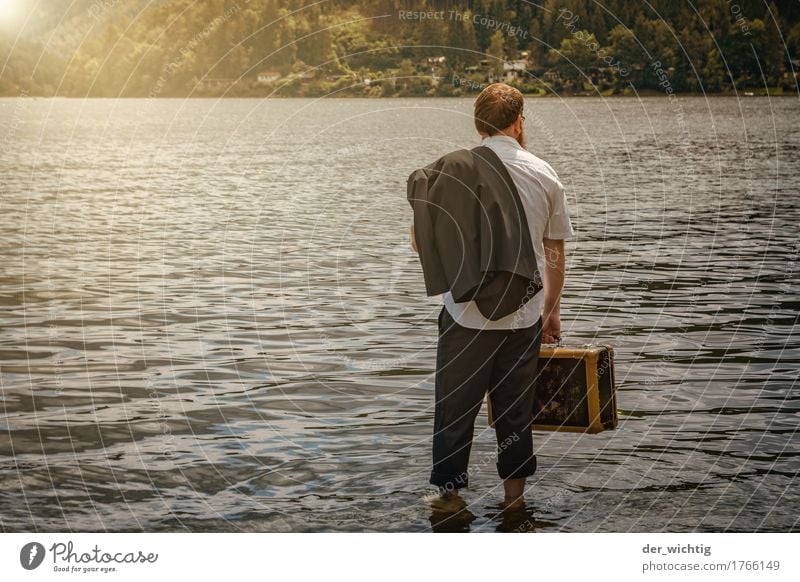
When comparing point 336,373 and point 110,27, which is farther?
point 110,27

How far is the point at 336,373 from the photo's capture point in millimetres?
15008

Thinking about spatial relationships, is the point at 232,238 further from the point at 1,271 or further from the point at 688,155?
the point at 688,155

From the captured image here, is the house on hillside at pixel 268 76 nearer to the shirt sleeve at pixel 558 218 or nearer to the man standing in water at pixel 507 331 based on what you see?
the man standing in water at pixel 507 331

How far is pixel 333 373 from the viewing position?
15016 mm

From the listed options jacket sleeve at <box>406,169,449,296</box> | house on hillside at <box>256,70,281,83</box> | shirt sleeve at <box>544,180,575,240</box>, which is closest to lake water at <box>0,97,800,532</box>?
jacket sleeve at <box>406,169,449,296</box>

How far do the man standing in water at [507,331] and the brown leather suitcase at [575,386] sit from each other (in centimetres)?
19

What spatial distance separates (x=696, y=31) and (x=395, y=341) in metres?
146

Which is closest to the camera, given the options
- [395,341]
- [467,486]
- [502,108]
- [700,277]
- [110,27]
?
[502,108]

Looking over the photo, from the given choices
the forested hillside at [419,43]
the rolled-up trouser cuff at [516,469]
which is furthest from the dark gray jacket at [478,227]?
the forested hillside at [419,43]

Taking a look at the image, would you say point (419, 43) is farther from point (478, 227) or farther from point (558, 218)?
point (478, 227)

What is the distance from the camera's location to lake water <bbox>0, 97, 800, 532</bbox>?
10.0 metres

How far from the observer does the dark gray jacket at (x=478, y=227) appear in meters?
8.31

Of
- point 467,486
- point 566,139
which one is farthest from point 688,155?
point 467,486
